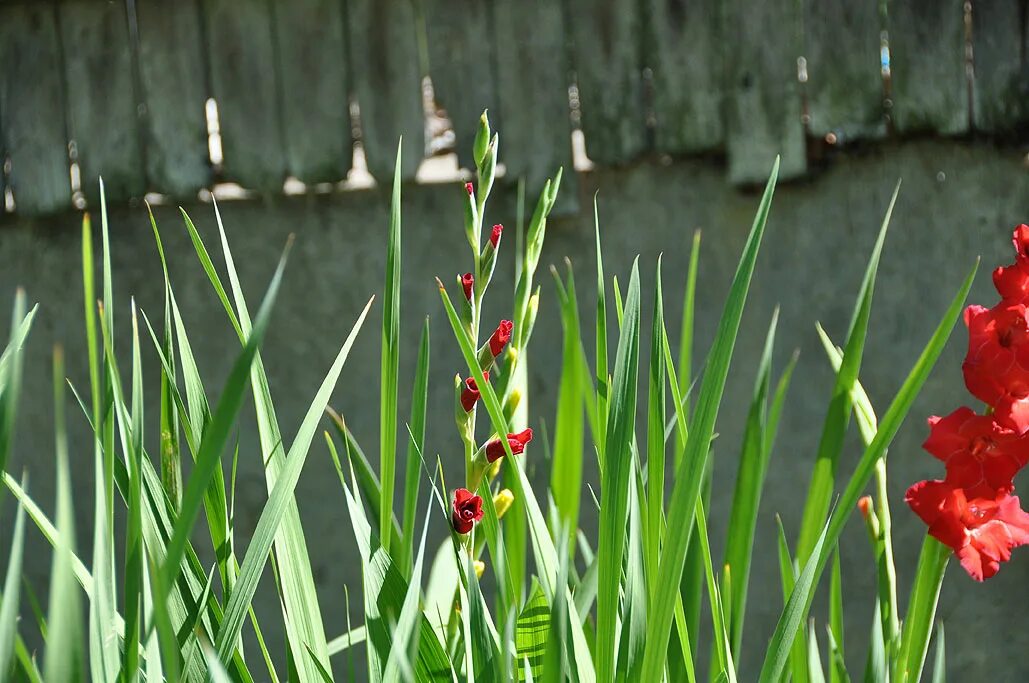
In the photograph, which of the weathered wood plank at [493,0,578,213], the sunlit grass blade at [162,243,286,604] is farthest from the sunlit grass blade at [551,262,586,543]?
the weathered wood plank at [493,0,578,213]

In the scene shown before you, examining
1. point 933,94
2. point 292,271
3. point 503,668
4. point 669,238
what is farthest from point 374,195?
point 503,668

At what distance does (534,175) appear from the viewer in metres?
1.83

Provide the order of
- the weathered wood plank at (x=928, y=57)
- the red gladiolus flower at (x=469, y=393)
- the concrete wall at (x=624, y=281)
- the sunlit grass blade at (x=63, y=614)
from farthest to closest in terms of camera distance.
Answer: the concrete wall at (x=624, y=281), the weathered wood plank at (x=928, y=57), the red gladiolus flower at (x=469, y=393), the sunlit grass blade at (x=63, y=614)

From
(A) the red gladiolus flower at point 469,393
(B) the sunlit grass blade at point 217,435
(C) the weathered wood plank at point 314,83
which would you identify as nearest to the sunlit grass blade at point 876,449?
(A) the red gladiolus flower at point 469,393

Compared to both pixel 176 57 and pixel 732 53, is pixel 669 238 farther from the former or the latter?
pixel 176 57

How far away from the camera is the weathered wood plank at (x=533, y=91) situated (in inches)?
71.3

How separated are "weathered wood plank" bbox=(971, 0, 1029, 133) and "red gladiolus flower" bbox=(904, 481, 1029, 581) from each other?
1301 millimetres

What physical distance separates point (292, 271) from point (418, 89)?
405 mm

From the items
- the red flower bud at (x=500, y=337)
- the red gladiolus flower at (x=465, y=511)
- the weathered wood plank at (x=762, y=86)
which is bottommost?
the red gladiolus flower at (x=465, y=511)

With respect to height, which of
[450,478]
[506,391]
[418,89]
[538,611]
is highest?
[418,89]

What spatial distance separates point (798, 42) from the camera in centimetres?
181

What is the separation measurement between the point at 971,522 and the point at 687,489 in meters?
0.26

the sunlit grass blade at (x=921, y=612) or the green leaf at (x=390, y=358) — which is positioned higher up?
the green leaf at (x=390, y=358)

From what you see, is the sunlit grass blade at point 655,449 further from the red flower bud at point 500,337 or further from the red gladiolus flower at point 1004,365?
the red gladiolus flower at point 1004,365
